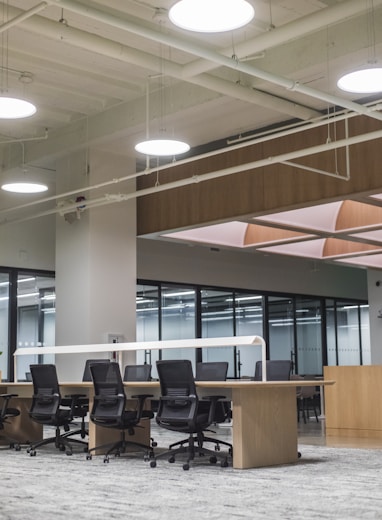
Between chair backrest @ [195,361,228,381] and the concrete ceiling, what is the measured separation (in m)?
3.15

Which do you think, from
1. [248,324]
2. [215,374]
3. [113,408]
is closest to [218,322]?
[248,324]

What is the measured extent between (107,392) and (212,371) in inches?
51.2

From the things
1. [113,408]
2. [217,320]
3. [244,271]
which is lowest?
[113,408]

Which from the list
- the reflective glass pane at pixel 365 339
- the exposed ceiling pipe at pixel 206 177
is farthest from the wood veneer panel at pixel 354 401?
the reflective glass pane at pixel 365 339

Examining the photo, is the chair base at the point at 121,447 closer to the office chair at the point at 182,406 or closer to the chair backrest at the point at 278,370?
the office chair at the point at 182,406

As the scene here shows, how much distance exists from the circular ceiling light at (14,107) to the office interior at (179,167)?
0.80 metres

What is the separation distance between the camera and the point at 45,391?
927 cm

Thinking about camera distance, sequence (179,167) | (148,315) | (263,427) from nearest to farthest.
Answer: (263,427)
(179,167)
(148,315)

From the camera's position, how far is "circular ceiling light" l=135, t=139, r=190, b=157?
9234mm

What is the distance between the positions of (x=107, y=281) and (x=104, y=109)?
2.82 metres

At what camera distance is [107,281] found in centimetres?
1338

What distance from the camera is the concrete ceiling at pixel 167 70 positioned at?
8.45m

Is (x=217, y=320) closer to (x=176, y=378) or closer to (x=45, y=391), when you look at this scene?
(x=45, y=391)

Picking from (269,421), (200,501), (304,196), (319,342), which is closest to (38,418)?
(269,421)
